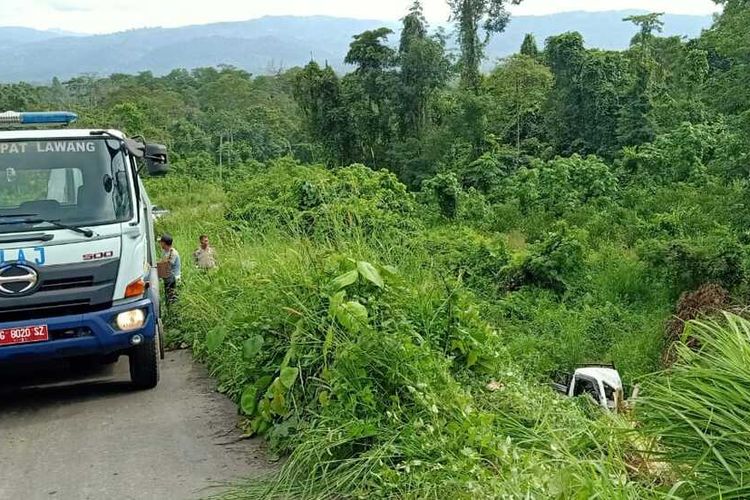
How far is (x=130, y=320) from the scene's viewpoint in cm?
607

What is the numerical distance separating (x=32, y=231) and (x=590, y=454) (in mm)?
4200

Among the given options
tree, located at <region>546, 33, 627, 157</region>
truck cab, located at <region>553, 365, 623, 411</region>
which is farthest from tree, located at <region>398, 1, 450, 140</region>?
truck cab, located at <region>553, 365, 623, 411</region>

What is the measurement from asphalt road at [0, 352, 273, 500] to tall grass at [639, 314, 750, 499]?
2.41 metres

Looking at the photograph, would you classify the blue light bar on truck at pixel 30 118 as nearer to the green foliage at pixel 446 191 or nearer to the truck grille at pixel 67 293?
the truck grille at pixel 67 293

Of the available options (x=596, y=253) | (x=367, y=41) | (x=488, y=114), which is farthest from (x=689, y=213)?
(x=367, y=41)

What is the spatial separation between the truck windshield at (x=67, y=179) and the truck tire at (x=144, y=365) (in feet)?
3.39

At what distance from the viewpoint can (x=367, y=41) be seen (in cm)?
3531

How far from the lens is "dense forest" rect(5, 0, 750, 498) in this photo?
3744mm

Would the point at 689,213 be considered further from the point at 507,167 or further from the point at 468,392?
the point at 468,392

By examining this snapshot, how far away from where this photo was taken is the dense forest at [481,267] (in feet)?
12.3

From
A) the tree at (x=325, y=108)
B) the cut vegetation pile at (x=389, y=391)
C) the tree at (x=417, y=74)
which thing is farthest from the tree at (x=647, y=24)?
the cut vegetation pile at (x=389, y=391)

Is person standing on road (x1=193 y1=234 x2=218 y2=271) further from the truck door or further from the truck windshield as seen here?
the truck door

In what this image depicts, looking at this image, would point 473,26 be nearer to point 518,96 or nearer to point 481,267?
point 518,96

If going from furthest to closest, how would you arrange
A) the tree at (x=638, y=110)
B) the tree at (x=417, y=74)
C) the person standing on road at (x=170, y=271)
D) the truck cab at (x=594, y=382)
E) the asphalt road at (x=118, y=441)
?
the tree at (x=417, y=74), the tree at (x=638, y=110), the truck cab at (x=594, y=382), the person standing on road at (x=170, y=271), the asphalt road at (x=118, y=441)
